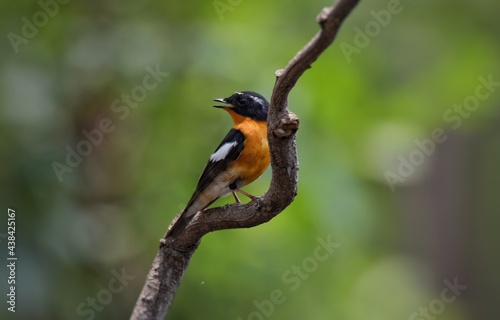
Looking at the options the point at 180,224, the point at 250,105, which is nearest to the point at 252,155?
the point at 250,105

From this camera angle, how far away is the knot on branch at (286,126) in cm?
252

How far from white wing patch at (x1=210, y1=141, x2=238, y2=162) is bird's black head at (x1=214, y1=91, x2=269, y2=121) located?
250 millimetres

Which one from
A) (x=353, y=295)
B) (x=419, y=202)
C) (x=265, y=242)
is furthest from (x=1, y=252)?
(x=419, y=202)

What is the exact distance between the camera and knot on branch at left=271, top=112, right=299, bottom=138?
2.52m

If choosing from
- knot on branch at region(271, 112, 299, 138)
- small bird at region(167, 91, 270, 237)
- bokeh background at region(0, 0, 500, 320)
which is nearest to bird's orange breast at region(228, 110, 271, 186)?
small bird at region(167, 91, 270, 237)

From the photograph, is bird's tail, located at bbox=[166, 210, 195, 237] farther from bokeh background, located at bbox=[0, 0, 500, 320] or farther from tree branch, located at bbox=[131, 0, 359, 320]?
bokeh background, located at bbox=[0, 0, 500, 320]

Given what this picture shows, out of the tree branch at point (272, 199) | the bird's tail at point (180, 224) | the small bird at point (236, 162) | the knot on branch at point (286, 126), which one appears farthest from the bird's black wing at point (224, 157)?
the knot on branch at point (286, 126)

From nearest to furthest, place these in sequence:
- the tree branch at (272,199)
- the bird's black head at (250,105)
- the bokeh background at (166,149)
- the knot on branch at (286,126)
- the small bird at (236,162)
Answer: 1. the tree branch at (272,199)
2. the knot on branch at (286,126)
3. the small bird at (236,162)
4. the bird's black head at (250,105)
5. the bokeh background at (166,149)

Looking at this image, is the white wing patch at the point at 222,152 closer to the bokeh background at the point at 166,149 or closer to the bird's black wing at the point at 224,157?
the bird's black wing at the point at 224,157

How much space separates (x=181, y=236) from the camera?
3.19 m

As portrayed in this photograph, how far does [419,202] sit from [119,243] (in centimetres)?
744

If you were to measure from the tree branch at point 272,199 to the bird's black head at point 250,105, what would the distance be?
0.94 meters

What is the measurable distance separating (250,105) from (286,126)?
1.44 metres

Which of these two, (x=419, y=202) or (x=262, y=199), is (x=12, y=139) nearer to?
(x=262, y=199)
